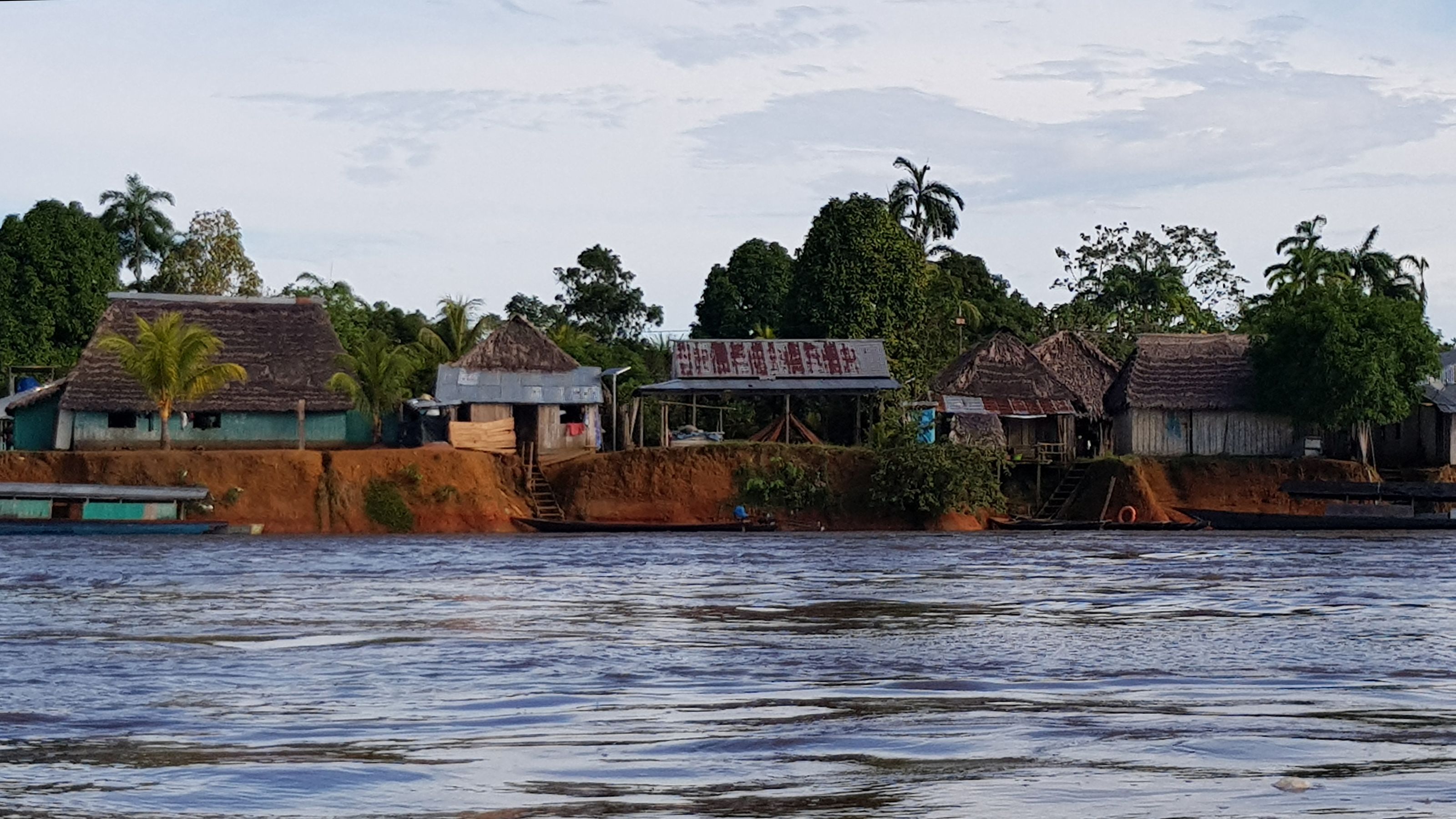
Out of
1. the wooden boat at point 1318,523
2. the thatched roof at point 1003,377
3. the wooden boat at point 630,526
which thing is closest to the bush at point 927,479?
the wooden boat at point 630,526

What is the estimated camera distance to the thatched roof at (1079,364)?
1876 inches

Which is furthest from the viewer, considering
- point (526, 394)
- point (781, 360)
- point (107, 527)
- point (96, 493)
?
point (781, 360)

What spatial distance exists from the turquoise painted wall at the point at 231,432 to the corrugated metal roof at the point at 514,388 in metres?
2.75

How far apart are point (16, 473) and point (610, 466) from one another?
1282 centimetres

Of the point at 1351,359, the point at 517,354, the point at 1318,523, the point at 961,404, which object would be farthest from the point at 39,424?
the point at 1351,359

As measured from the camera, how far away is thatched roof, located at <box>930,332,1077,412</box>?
45469 mm

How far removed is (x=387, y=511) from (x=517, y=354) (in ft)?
19.5

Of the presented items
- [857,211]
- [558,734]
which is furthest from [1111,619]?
[857,211]

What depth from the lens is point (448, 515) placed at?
125 feet

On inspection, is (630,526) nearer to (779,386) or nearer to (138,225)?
(779,386)

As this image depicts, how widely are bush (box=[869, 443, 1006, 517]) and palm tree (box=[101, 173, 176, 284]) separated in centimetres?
2799

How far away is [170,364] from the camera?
38.3 m

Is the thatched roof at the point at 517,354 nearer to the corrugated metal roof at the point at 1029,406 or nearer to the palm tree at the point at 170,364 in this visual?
the palm tree at the point at 170,364

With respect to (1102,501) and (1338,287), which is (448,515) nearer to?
(1102,501)
